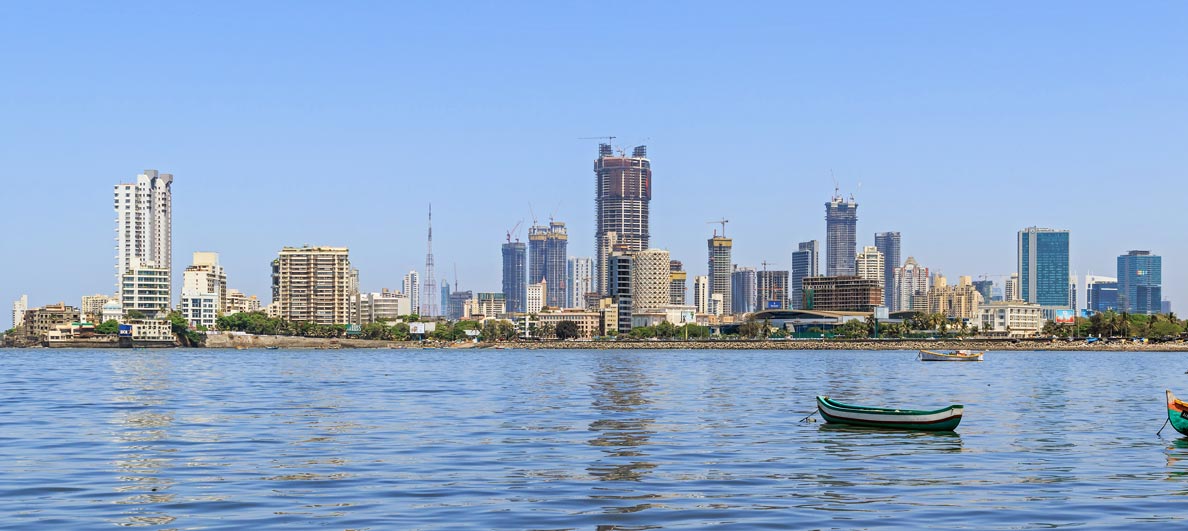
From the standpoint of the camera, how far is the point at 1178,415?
182ft

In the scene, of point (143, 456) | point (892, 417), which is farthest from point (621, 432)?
point (143, 456)

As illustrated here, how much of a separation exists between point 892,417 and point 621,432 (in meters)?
12.5

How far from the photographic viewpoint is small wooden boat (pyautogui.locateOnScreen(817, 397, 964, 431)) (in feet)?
193

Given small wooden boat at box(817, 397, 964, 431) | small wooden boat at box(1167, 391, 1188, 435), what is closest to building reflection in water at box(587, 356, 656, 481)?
small wooden boat at box(817, 397, 964, 431)

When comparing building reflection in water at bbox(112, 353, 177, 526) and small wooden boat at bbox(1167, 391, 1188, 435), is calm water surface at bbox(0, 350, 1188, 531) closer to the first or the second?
building reflection in water at bbox(112, 353, 177, 526)

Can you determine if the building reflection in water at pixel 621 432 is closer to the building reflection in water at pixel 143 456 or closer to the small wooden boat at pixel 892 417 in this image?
the small wooden boat at pixel 892 417

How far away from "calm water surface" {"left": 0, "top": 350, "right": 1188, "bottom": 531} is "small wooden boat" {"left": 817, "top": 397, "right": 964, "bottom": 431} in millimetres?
1045

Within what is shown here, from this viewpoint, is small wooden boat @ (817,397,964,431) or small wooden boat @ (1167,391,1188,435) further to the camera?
small wooden boat @ (817,397,964,431)

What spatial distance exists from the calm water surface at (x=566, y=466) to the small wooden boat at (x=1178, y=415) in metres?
1.33

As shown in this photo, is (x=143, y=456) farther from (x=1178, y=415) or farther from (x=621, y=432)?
(x=1178, y=415)

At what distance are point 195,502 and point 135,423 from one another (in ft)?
95.8

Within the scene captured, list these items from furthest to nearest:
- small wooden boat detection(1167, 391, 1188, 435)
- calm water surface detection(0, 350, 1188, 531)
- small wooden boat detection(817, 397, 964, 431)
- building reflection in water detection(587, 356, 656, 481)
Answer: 1. small wooden boat detection(817, 397, 964, 431)
2. small wooden boat detection(1167, 391, 1188, 435)
3. building reflection in water detection(587, 356, 656, 481)
4. calm water surface detection(0, 350, 1188, 531)

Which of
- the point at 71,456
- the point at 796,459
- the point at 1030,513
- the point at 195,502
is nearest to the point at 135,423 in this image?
the point at 71,456

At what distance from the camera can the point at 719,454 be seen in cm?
4969
